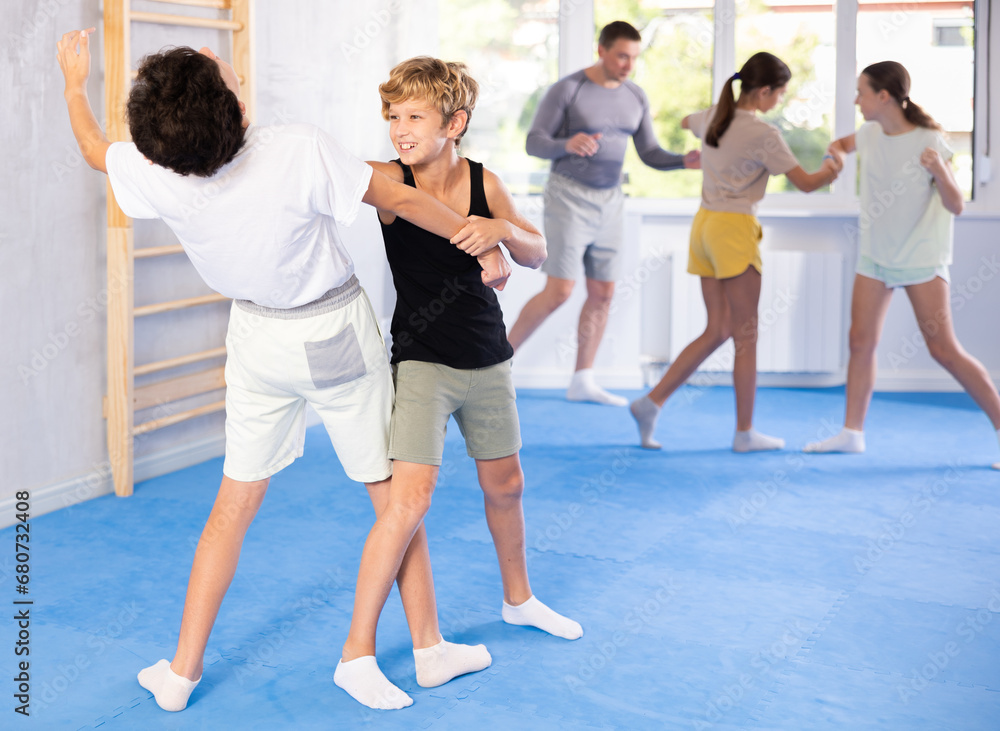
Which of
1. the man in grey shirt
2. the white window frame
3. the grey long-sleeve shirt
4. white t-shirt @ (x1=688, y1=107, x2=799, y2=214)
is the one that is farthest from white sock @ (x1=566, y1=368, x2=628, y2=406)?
white t-shirt @ (x1=688, y1=107, x2=799, y2=214)

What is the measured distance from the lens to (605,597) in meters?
2.57

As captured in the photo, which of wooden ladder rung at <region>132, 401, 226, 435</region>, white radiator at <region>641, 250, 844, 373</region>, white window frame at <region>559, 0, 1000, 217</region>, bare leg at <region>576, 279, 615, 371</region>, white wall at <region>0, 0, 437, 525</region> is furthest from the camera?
white radiator at <region>641, 250, 844, 373</region>

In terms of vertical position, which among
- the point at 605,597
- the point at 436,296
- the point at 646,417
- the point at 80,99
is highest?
the point at 80,99

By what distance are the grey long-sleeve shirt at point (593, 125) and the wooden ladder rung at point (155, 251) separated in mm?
1604

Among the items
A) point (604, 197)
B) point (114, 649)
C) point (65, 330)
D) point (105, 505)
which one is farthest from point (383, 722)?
point (604, 197)

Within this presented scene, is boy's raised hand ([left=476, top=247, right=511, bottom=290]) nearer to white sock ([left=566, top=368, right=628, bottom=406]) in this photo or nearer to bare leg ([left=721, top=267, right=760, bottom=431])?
bare leg ([left=721, top=267, right=760, bottom=431])

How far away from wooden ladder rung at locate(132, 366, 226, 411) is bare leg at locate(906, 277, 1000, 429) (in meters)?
2.43

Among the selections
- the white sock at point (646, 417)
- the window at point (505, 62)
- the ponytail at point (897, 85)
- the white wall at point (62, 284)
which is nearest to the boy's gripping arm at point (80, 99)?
the white wall at point (62, 284)

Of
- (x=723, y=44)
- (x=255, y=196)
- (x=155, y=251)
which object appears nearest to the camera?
(x=255, y=196)

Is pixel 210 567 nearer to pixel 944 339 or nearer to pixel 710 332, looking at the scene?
pixel 710 332

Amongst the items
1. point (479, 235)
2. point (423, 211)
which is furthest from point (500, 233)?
point (423, 211)

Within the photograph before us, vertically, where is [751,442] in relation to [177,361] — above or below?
below

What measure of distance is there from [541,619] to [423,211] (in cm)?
99

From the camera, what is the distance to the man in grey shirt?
448cm
